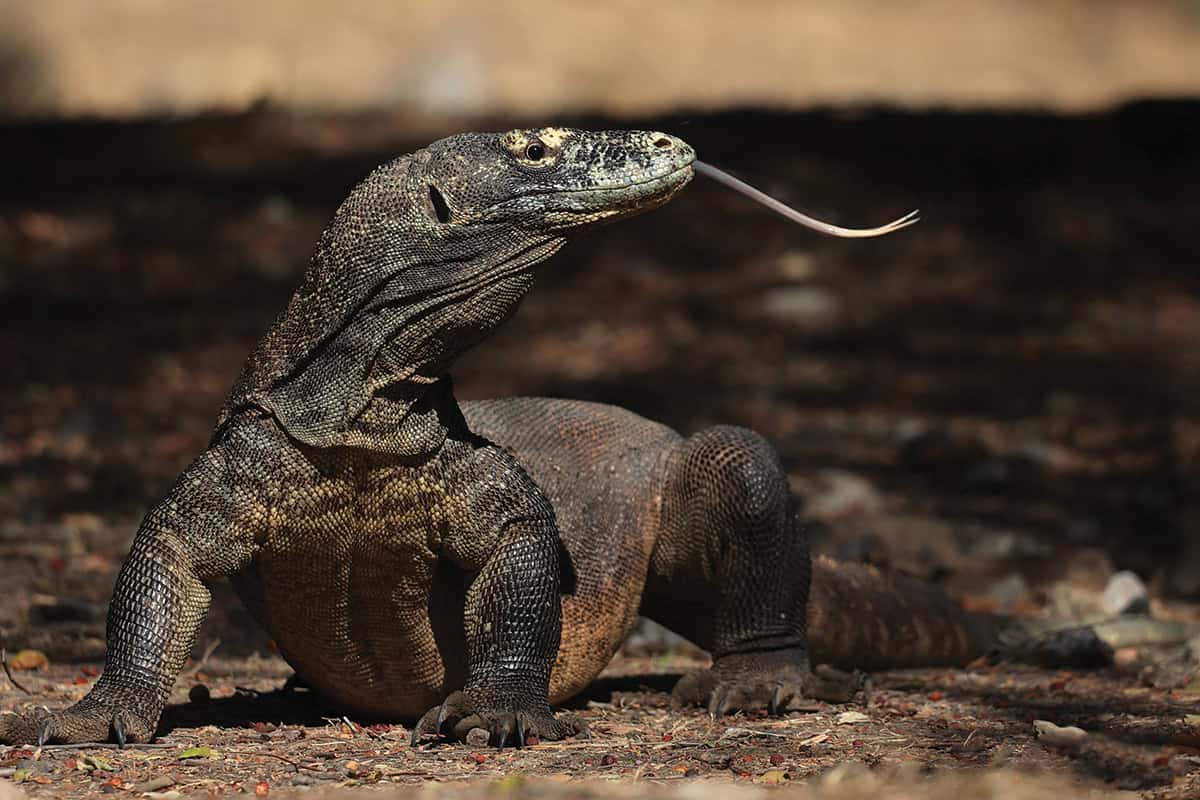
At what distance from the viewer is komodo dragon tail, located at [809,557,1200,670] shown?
6348 mm

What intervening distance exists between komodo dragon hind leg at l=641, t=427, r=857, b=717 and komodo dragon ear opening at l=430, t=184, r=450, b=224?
4.41ft

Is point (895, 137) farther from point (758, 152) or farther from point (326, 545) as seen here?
point (326, 545)

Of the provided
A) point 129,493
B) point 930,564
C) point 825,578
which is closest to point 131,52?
point 129,493

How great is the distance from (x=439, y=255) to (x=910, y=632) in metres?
2.57

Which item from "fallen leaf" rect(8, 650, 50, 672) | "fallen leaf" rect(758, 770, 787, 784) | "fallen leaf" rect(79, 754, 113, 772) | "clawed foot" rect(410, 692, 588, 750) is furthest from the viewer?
"fallen leaf" rect(8, 650, 50, 672)

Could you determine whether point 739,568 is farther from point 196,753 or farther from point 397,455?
point 196,753

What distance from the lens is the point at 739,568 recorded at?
224 inches

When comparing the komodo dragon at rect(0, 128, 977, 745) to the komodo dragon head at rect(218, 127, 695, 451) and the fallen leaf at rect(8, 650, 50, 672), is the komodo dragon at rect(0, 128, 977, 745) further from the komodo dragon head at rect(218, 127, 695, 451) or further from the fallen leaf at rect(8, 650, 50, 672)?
the fallen leaf at rect(8, 650, 50, 672)

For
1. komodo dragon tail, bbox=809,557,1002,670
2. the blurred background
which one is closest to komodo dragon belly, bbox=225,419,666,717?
komodo dragon tail, bbox=809,557,1002,670

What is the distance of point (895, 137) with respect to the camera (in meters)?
15.1

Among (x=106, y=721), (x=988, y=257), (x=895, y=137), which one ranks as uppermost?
(x=895, y=137)

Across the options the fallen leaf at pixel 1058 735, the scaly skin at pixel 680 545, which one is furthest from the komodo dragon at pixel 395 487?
the fallen leaf at pixel 1058 735

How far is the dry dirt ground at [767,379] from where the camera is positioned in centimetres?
486

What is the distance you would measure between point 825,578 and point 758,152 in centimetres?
842
